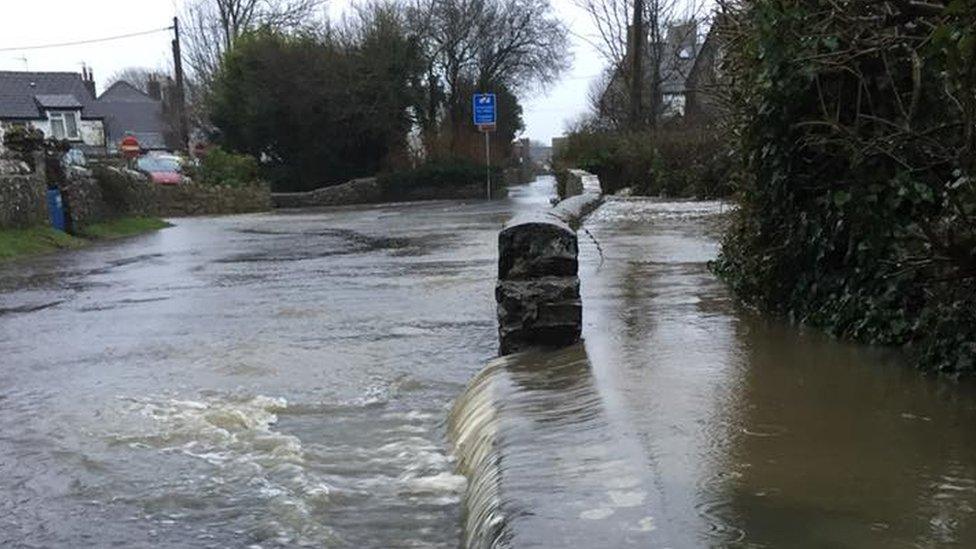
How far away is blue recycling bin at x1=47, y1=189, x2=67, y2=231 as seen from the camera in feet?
62.8

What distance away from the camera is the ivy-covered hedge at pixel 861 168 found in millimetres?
4500

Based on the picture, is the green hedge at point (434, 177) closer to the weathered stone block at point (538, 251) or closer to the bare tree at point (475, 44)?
the bare tree at point (475, 44)

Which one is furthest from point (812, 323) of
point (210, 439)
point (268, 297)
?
point (268, 297)

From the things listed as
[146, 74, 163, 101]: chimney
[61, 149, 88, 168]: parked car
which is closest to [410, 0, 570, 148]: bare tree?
[61, 149, 88, 168]: parked car

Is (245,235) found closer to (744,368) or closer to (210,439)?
(210,439)

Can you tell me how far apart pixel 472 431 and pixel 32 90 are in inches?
2740

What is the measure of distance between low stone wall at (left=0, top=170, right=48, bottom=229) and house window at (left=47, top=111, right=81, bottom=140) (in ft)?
165

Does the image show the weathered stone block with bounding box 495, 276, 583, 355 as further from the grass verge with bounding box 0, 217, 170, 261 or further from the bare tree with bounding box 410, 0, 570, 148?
the bare tree with bounding box 410, 0, 570, 148

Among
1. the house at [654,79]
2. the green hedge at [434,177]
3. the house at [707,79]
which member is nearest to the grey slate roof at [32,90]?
the green hedge at [434,177]

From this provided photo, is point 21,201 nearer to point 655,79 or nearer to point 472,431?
point 472,431

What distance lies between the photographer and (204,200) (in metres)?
32.2

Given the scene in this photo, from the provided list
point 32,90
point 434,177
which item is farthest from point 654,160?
point 32,90

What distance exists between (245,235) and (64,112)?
5130cm

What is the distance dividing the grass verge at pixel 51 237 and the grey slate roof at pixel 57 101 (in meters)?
47.2
